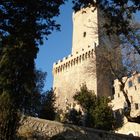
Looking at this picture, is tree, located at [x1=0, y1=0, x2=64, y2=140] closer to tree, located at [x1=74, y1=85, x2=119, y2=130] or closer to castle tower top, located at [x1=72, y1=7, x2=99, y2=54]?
tree, located at [x1=74, y1=85, x2=119, y2=130]

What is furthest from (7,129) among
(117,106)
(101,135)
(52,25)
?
(117,106)

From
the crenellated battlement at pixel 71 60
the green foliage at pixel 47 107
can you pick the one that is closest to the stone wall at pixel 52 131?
the green foliage at pixel 47 107

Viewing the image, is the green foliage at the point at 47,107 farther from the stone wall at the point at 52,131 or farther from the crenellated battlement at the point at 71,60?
the crenellated battlement at the point at 71,60

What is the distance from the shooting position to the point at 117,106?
40219 millimetres

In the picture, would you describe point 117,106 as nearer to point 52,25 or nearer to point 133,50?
point 133,50

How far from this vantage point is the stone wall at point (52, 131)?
18.4 metres

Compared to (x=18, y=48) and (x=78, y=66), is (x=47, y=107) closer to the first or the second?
(x=18, y=48)

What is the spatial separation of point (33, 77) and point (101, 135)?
26.2 ft

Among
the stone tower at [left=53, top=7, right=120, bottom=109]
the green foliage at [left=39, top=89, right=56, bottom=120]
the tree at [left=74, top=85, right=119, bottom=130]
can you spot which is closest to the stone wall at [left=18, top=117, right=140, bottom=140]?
the green foliage at [left=39, top=89, right=56, bottom=120]

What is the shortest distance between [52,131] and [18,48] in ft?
24.3

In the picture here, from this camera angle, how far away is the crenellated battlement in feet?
175

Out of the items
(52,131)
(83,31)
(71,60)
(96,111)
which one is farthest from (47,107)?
(83,31)

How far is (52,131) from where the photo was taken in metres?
19.4

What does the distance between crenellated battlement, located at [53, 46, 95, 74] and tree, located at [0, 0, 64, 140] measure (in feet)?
124
